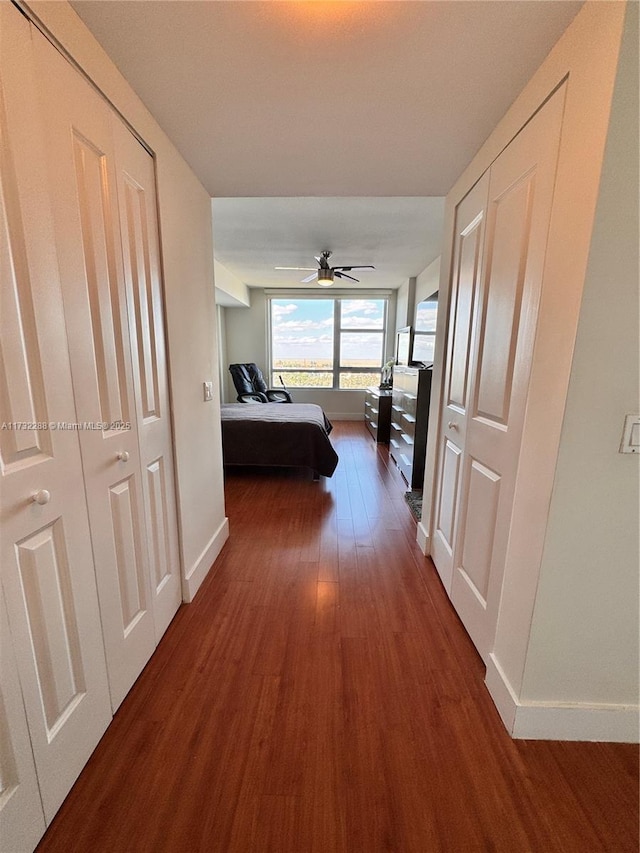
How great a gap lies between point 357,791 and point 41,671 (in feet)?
3.17

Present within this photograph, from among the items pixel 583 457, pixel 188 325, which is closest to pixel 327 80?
pixel 188 325

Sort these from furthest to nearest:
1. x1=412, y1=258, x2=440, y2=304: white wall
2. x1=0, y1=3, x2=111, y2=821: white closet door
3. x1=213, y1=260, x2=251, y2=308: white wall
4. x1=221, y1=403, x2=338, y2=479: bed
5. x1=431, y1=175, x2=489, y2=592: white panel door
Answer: x1=213, y1=260, x2=251, y2=308: white wall, x1=412, y1=258, x2=440, y2=304: white wall, x1=221, y1=403, x2=338, y2=479: bed, x1=431, y1=175, x2=489, y2=592: white panel door, x1=0, y1=3, x2=111, y2=821: white closet door

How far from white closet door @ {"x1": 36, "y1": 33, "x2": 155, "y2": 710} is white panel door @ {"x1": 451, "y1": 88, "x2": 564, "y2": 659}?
1.39 meters

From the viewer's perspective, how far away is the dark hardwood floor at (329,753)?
0.93 meters

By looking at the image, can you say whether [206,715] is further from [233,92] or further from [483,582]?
[233,92]

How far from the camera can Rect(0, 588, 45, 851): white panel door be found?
2.58ft

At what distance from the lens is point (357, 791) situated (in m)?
1.02

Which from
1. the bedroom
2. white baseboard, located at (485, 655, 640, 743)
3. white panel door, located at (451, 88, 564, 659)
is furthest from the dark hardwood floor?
white panel door, located at (451, 88, 564, 659)

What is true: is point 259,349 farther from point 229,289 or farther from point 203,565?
point 203,565

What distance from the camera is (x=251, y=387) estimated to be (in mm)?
5512

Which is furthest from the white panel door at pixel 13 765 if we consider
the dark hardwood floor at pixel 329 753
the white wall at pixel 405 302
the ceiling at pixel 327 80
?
the white wall at pixel 405 302

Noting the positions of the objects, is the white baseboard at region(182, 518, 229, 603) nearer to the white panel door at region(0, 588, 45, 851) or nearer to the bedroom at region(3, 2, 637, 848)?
the white panel door at region(0, 588, 45, 851)

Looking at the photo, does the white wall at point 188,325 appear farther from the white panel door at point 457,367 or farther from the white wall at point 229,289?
the white wall at point 229,289

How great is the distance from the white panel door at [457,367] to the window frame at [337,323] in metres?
4.70
